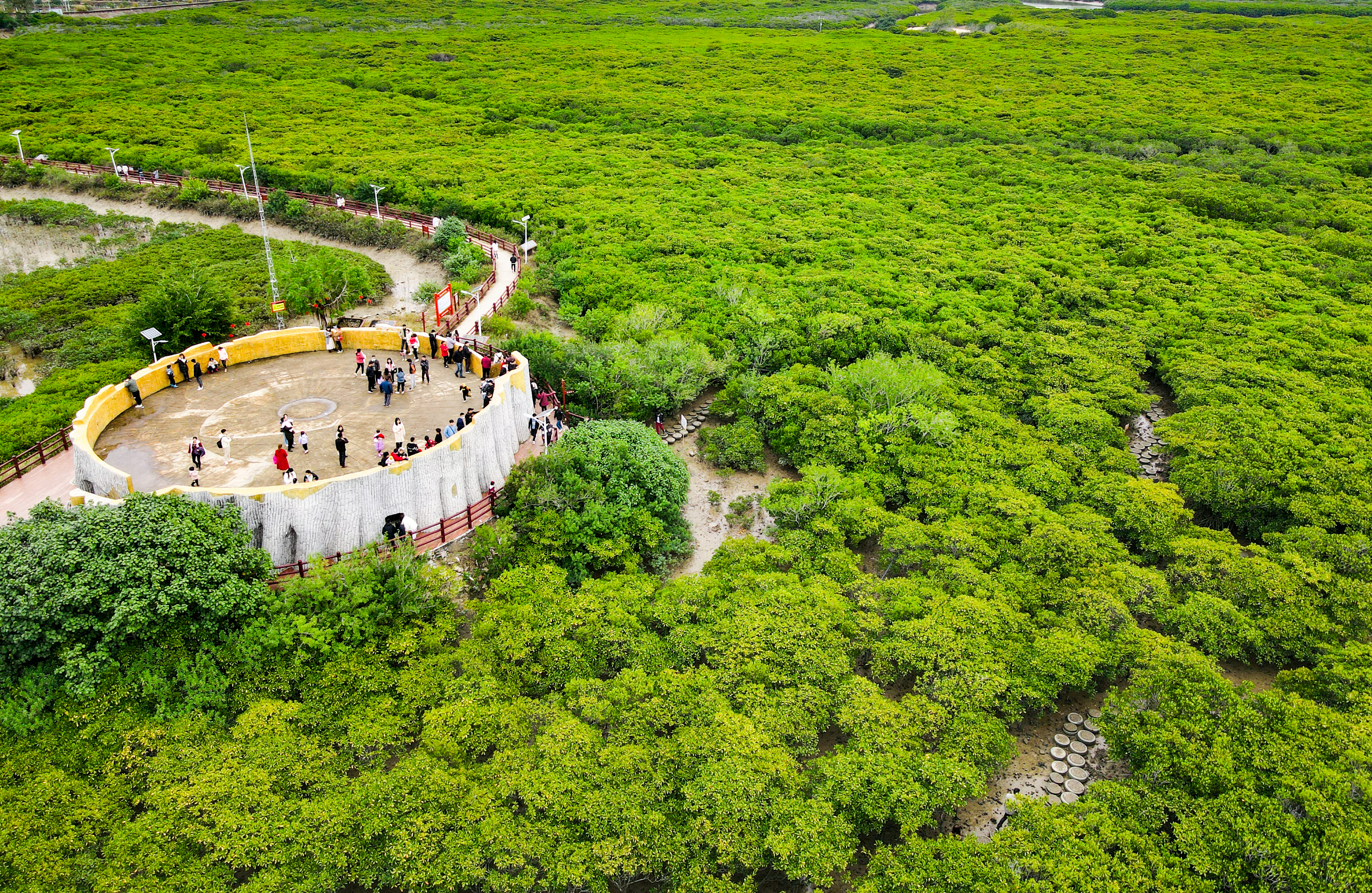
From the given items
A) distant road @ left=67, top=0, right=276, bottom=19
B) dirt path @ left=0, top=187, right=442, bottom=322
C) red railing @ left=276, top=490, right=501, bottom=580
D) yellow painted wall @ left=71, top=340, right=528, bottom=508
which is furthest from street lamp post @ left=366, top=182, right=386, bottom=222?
distant road @ left=67, top=0, right=276, bottom=19

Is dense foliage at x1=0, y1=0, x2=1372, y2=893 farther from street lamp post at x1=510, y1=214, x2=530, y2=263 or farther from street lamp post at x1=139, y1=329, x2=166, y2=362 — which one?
street lamp post at x1=139, y1=329, x2=166, y2=362

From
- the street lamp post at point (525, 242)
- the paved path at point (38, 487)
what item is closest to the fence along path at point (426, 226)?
the street lamp post at point (525, 242)

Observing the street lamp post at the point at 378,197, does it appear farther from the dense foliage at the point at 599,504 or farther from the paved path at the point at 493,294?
the dense foliage at the point at 599,504

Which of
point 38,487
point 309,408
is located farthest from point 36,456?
point 309,408

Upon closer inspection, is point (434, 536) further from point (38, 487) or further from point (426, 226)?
point (426, 226)

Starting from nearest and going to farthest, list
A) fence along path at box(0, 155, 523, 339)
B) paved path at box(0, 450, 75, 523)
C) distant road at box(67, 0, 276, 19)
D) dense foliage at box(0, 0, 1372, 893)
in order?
dense foliage at box(0, 0, 1372, 893)
paved path at box(0, 450, 75, 523)
fence along path at box(0, 155, 523, 339)
distant road at box(67, 0, 276, 19)

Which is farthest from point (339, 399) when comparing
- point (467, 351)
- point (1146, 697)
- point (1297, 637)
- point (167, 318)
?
point (1297, 637)
